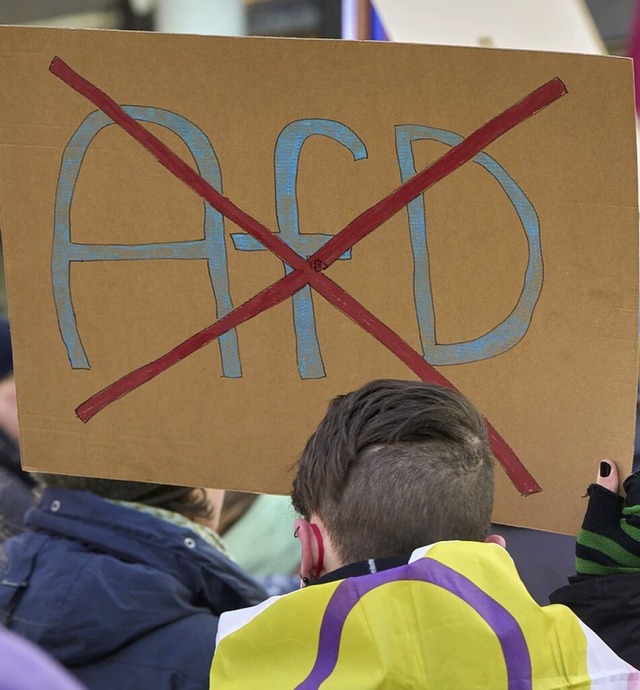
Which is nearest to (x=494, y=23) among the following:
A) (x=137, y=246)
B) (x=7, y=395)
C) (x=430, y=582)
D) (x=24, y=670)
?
(x=137, y=246)

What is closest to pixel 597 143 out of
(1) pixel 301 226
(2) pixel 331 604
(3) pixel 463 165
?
(3) pixel 463 165

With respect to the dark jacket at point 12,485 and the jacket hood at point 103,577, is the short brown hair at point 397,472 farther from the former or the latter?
the dark jacket at point 12,485

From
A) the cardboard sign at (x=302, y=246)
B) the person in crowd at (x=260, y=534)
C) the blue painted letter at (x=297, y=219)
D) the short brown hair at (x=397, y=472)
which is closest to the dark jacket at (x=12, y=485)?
the person in crowd at (x=260, y=534)

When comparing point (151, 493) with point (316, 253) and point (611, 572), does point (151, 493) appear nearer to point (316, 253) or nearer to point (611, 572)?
point (316, 253)

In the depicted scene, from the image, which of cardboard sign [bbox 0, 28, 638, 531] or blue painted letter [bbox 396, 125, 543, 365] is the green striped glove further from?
blue painted letter [bbox 396, 125, 543, 365]

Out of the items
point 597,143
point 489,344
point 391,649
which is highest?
point 597,143

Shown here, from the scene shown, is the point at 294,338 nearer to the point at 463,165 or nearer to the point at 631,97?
the point at 463,165

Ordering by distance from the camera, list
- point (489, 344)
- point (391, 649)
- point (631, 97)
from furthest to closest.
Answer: point (489, 344), point (631, 97), point (391, 649)

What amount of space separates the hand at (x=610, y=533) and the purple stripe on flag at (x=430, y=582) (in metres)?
0.34

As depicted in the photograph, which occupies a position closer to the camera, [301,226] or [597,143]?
[597,143]

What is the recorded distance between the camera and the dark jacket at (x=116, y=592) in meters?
1.67

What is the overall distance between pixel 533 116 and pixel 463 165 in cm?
11

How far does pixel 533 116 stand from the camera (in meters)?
1.36

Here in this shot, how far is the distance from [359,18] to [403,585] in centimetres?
245
